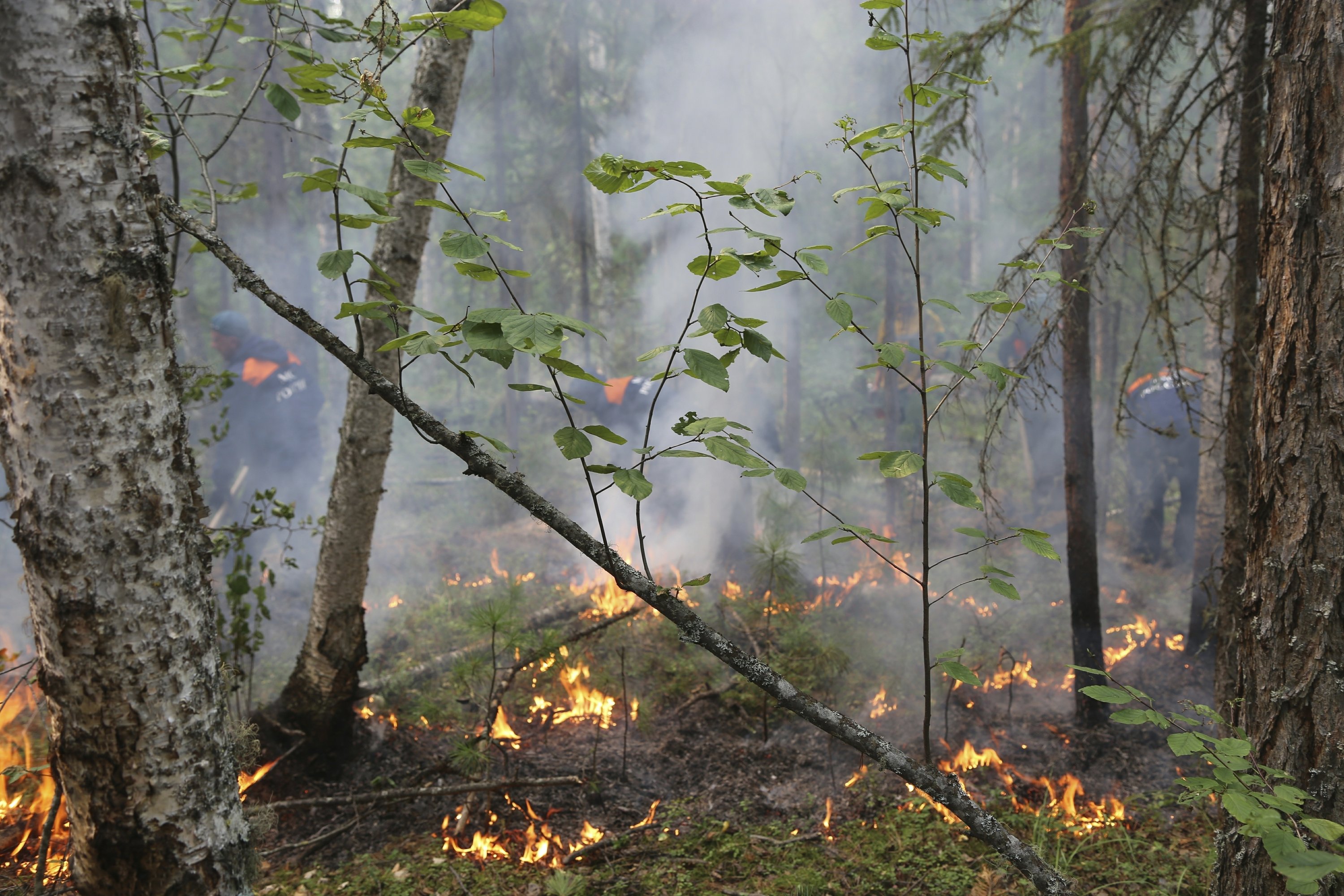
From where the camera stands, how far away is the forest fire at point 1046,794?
388cm

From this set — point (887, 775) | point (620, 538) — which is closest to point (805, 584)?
point (620, 538)

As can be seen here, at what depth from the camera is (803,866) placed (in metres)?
3.29

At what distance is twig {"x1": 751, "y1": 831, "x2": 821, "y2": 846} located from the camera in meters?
3.51

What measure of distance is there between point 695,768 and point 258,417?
7.60 meters

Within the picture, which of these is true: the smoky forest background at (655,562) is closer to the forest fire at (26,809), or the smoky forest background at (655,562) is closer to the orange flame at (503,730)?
the forest fire at (26,809)

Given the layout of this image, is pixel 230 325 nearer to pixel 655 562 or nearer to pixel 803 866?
pixel 655 562

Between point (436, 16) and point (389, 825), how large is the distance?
3855 millimetres

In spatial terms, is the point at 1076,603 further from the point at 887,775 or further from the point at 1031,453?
the point at 1031,453

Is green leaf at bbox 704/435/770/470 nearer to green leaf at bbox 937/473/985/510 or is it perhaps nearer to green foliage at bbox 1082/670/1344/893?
green leaf at bbox 937/473/985/510

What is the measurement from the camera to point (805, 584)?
854cm

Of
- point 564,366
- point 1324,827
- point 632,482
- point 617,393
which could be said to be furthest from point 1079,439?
point 617,393

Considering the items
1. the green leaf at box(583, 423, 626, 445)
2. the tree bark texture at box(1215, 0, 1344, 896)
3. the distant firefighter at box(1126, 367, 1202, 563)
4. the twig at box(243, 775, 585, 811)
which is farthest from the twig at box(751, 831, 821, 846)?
the distant firefighter at box(1126, 367, 1202, 563)

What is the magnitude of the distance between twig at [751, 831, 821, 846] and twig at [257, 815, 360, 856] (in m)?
2.07

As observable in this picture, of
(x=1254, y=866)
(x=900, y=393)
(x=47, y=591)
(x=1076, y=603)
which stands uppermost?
(x=900, y=393)
